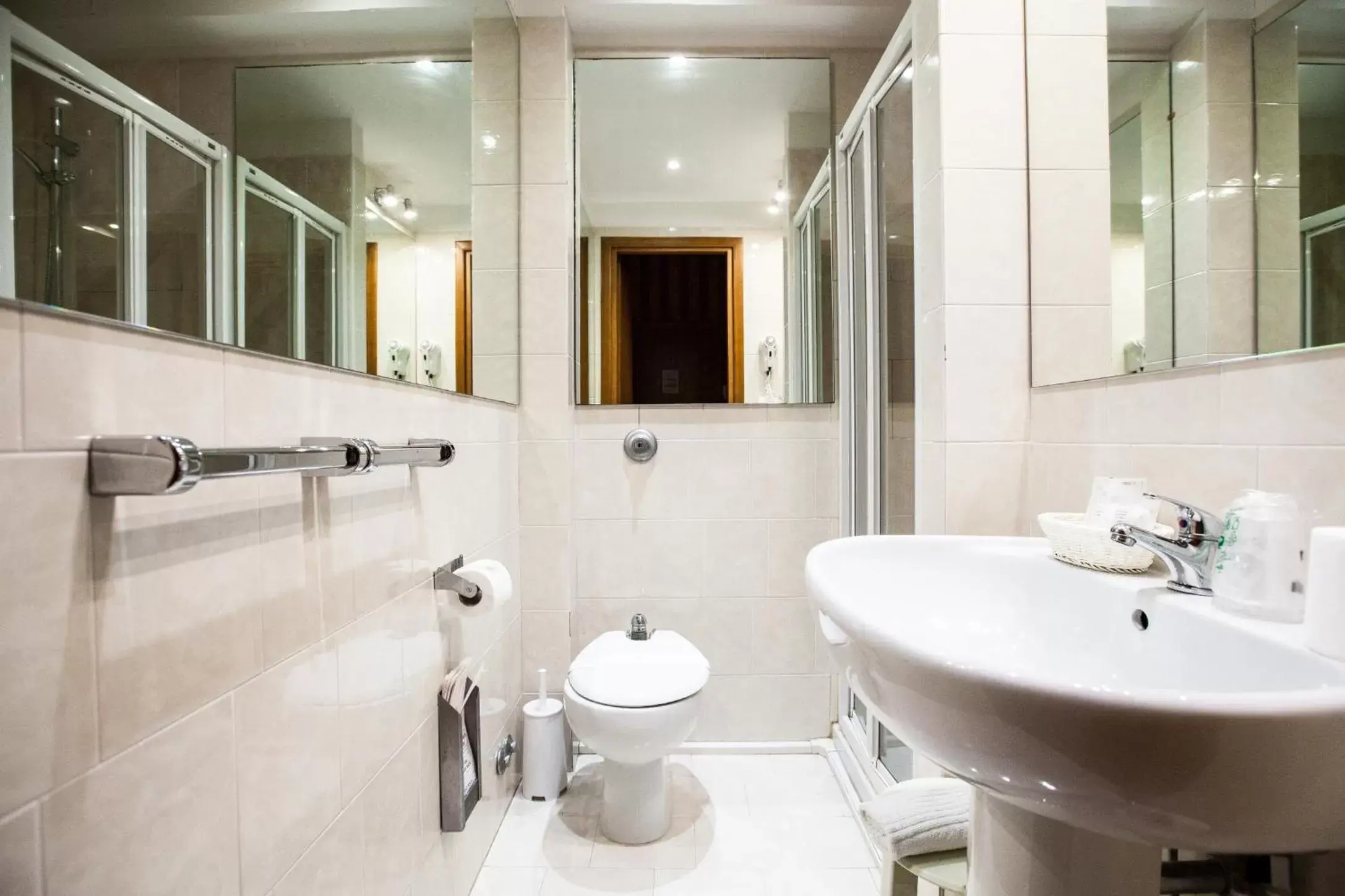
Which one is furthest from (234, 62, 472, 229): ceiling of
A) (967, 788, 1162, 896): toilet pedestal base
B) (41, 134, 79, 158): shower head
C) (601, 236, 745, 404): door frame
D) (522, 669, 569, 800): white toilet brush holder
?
(522, 669, 569, 800): white toilet brush holder

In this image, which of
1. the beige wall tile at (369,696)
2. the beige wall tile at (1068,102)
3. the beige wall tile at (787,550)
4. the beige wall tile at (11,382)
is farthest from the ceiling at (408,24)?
the beige wall tile at (787,550)

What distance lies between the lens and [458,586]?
1156 mm

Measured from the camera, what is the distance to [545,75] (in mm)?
1876

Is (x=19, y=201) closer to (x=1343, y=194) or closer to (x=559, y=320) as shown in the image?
(x=1343, y=194)

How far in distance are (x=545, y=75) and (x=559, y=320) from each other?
2.60ft

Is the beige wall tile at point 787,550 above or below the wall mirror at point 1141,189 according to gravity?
below

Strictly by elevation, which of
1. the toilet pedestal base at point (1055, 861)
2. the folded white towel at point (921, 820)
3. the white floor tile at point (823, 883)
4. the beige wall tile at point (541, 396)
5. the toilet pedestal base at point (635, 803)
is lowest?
the white floor tile at point (823, 883)

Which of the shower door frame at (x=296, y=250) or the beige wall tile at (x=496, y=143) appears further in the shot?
the beige wall tile at (x=496, y=143)

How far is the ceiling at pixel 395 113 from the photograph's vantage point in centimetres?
73

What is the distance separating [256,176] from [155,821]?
677 mm

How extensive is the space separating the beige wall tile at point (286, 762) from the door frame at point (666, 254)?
1.41 metres

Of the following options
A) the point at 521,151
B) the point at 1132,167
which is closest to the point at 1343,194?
the point at 1132,167

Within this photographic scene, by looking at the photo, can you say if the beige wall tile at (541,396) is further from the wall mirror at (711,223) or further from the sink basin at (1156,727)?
the sink basin at (1156,727)

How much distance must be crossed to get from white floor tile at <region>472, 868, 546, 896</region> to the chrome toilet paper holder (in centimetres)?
77
